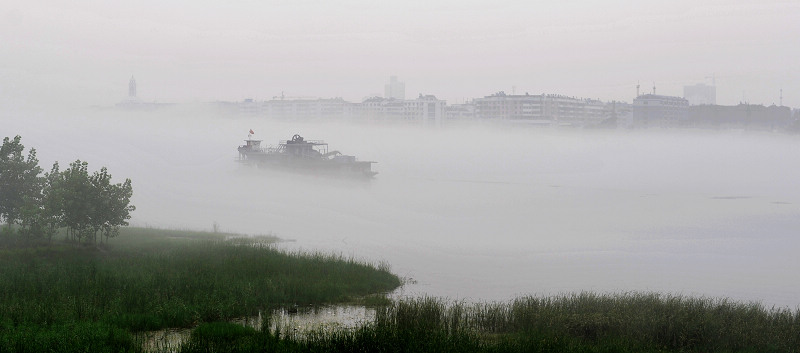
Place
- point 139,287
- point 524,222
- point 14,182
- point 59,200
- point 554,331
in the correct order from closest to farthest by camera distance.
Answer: point 554,331, point 139,287, point 59,200, point 14,182, point 524,222

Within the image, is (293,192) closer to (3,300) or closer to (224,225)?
(224,225)

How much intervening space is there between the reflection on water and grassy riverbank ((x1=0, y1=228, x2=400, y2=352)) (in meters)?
0.59

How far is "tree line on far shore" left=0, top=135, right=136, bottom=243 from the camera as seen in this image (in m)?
34.2

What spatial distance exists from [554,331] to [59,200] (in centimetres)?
2557

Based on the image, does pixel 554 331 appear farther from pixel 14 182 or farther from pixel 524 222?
pixel 524 222

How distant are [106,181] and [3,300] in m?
15.7

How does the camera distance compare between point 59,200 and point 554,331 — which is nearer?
point 554,331

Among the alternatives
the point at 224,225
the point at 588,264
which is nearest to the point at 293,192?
the point at 224,225

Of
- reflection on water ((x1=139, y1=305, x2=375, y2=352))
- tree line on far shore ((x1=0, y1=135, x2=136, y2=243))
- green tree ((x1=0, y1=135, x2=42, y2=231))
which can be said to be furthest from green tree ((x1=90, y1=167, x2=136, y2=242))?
reflection on water ((x1=139, y1=305, x2=375, y2=352))

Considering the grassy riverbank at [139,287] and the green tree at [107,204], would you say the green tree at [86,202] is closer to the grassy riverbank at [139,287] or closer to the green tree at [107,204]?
the green tree at [107,204]

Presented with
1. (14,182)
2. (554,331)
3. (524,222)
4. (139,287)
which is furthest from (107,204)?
(524,222)

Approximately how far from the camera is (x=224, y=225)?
6981 cm

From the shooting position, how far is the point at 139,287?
24016 mm

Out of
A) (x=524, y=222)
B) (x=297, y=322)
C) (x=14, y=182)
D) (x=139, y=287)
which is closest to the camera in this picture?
(x=297, y=322)
